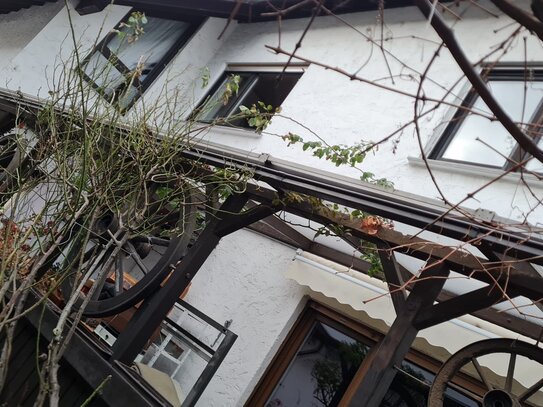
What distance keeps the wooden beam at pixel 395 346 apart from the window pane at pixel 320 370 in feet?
8.24

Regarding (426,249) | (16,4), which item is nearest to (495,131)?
(426,249)

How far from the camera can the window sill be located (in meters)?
4.11

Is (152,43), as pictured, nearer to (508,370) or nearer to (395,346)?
(395,346)

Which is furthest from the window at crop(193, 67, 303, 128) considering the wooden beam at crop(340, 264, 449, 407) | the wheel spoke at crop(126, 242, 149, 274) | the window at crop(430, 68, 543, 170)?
the wooden beam at crop(340, 264, 449, 407)

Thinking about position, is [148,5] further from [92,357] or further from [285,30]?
[92,357]

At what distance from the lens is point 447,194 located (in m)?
4.54

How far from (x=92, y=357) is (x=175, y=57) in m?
6.62

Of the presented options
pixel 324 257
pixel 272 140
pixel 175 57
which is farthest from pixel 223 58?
pixel 324 257

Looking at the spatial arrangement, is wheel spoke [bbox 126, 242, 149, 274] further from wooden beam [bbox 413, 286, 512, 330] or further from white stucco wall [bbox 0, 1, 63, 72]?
white stucco wall [bbox 0, 1, 63, 72]

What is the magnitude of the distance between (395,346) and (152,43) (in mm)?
8040

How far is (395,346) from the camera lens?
2.15 metres

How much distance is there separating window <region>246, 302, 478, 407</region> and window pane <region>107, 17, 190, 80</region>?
6.07 m

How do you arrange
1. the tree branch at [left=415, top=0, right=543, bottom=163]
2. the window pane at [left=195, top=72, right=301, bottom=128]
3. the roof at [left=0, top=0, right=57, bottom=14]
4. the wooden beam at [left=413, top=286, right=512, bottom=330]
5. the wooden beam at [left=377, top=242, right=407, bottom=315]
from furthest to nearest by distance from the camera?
the roof at [left=0, top=0, right=57, bottom=14] → the window pane at [left=195, top=72, right=301, bottom=128] → the wooden beam at [left=377, top=242, right=407, bottom=315] → the wooden beam at [left=413, top=286, right=512, bottom=330] → the tree branch at [left=415, top=0, right=543, bottom=163]

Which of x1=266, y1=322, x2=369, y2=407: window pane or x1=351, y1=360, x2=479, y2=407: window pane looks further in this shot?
x1=266, y1=322, x2=369, y2=407: window pane
